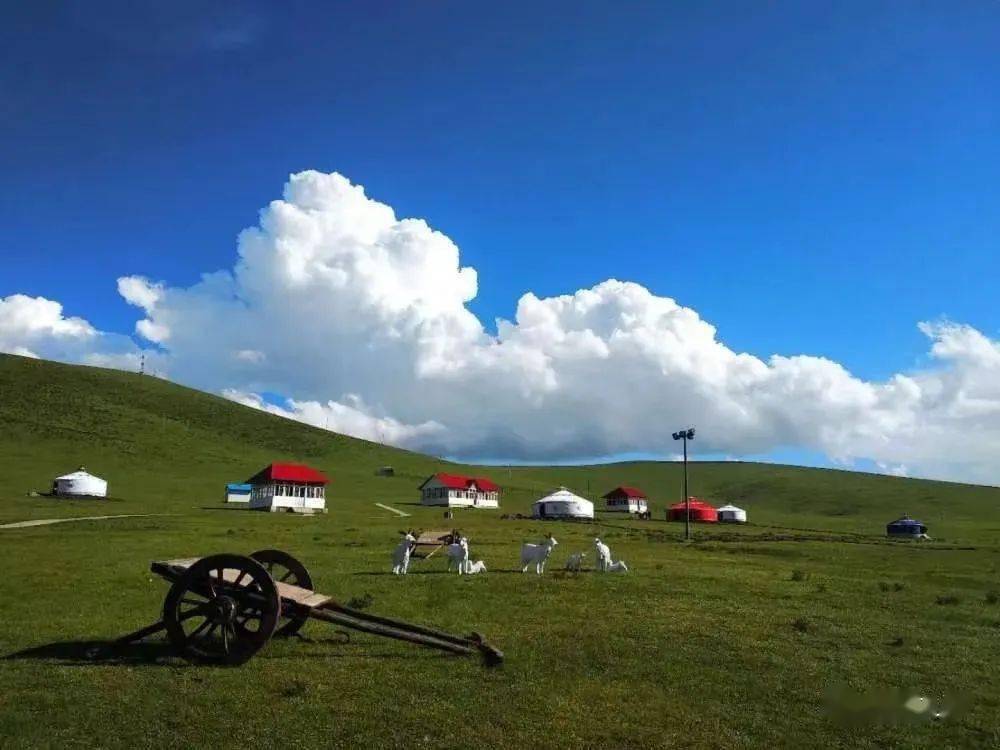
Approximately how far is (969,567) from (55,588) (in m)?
41.3

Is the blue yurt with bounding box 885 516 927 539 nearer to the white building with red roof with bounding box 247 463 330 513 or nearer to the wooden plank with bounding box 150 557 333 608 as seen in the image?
the white building with red roof with bounding box 247 463 330 513

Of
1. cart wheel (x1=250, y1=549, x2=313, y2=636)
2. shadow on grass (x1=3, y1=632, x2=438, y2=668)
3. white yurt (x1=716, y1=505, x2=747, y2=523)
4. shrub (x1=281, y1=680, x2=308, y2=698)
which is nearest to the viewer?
shrub (x1=281, y1=680, x2=308, y2=698)

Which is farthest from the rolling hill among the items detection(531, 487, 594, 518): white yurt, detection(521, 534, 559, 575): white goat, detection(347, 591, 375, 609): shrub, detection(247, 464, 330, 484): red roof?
detection(347, 591, 375, 609): shrub

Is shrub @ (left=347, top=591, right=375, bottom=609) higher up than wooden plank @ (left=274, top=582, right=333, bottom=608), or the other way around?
wooden plank @ (left=274, top=582, right=333, bottom=608)

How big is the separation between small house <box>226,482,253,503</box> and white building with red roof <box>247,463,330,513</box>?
1.84 m

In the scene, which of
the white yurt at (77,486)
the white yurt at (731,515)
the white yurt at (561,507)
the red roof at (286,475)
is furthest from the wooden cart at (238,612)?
the white yurt at (731,515)

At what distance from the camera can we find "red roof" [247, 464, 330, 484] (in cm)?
9600

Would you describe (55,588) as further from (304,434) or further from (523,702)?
(304,434)

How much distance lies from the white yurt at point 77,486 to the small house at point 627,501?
85.6 meters

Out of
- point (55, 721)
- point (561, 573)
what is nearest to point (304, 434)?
point (561, 573)

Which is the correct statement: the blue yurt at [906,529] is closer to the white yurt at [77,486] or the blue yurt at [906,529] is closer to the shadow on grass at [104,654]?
the shadow on grass at [104,654]

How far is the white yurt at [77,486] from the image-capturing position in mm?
88938

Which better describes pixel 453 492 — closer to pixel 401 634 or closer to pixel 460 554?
pixel 460 554

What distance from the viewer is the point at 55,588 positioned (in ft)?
71.2
